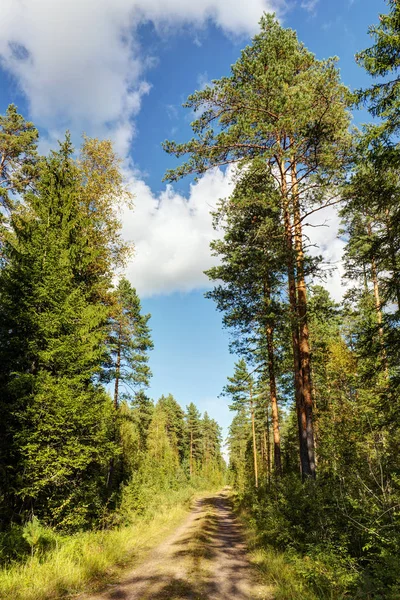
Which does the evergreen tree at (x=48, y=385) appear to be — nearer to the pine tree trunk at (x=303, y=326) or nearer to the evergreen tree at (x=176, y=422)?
the pine tree trunk at (x=303, y=326)

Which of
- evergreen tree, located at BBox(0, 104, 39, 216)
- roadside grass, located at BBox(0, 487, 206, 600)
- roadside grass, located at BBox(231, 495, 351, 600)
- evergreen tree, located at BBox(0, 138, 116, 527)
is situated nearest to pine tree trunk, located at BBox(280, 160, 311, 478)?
roadside grass, located at BBox(231, 495, 351, 600)

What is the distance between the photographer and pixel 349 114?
430 inches

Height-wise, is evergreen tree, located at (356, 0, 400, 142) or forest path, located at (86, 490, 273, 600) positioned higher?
evergreen tree, located at (356, 0, 400, 142)

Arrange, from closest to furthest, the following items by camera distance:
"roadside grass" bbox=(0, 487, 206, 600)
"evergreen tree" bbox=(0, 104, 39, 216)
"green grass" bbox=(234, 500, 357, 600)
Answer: "green grass" bbox=(234, 500, 357, 600) → "roadside grass" bbox=(0, 487, 206, 600) → "evergreen tree" bbox=(0, 104, 39, 216)

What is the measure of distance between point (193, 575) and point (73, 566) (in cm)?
278

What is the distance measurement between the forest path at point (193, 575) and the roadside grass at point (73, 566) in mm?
543

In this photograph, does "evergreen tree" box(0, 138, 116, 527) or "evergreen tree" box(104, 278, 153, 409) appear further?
"evergreen tree" box(104, 278, 153, 409)

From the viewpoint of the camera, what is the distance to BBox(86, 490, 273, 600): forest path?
636cm

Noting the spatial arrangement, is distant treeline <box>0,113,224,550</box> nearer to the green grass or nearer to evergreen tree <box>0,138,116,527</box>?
evergreen tree <box>0,138,116,527</box>

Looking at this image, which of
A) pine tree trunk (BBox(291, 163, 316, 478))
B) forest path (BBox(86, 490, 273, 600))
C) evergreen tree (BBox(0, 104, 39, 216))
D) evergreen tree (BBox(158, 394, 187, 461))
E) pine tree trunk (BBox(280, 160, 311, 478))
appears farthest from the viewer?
evergreen tree (BBox(158, 394, 187, 461))

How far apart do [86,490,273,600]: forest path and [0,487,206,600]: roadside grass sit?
54 centimetres

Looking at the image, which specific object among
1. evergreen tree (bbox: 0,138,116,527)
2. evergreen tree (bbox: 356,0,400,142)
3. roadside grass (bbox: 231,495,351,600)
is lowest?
roadside grass (bbox: 231,495,351,600)

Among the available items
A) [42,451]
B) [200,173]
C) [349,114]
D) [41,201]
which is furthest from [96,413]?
[349,114]

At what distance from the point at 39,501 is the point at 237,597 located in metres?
6.38
